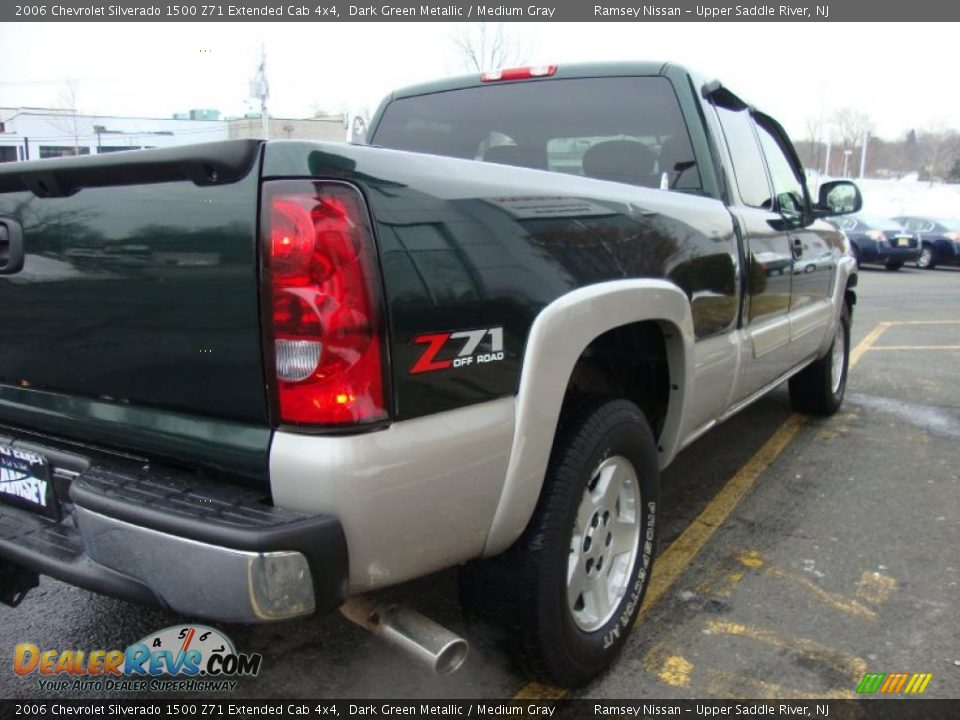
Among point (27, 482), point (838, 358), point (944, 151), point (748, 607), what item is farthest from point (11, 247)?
point (944, 151)

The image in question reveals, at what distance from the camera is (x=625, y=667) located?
8.10ft

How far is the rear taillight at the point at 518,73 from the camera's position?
3514mm

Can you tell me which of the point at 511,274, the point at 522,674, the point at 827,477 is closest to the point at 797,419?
the point at 827,477

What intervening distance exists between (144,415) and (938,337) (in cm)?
954

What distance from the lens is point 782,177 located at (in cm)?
432

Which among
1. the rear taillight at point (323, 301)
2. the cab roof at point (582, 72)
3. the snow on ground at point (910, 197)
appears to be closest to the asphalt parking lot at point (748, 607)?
the rear taillight at point (323, 301)

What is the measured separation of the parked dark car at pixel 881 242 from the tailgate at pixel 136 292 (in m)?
20.1

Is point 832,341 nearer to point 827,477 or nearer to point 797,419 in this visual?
point 797,419

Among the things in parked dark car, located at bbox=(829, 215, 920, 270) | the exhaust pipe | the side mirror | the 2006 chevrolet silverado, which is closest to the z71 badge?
the 2006 chevrolet silverado

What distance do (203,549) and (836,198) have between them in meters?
4.35

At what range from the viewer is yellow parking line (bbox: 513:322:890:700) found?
2.35 meters

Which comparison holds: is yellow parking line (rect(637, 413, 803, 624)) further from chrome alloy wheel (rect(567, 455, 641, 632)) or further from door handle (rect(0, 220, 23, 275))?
door handle (rect(0, 220, 23, 275))

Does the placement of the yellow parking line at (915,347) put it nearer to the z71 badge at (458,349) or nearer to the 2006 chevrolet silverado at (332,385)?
the 2006 chevrolet silverado at (332,385)

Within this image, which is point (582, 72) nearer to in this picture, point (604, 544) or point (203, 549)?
point (604, 544)
